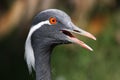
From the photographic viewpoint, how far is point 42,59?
1052 cm

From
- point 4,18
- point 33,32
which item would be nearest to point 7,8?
point 4,18

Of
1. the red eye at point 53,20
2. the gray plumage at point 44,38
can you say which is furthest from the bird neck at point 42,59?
the red eye at point 53,20

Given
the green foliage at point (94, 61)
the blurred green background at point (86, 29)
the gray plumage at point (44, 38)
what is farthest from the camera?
the green foliage at point (94, 61)

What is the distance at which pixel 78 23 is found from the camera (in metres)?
14.4

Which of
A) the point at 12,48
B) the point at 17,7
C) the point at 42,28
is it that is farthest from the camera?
the point at 12,48

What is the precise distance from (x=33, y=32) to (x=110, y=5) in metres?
4.36

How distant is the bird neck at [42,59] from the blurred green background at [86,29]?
3.31 metres

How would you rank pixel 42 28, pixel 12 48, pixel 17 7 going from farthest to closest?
pixel 12 48
pixel 17 7
pixel 42 28

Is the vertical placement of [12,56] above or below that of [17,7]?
below

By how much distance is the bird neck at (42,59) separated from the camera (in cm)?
1049

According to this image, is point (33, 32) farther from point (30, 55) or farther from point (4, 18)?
point (4, 18)

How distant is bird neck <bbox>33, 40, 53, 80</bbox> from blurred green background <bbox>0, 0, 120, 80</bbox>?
331cm

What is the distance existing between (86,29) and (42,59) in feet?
13.2

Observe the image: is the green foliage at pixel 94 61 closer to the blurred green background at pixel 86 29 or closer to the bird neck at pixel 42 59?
the blurred green background at pixel 86 29
